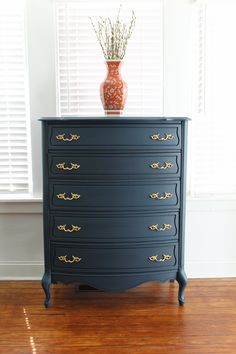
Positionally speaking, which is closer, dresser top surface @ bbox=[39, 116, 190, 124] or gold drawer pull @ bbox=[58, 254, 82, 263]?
dresser top surface @ bbox=[39, 116, 190, 124]

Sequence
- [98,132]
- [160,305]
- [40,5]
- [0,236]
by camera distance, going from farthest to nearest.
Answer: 1. [0,236]
2. [40,5]
3. [160,305]
4. [98,132]

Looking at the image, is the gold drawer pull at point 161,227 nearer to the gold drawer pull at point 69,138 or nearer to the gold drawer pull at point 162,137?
the gold drawer pull at point 162,137

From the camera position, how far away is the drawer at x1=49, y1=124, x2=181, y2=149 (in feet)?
7.44

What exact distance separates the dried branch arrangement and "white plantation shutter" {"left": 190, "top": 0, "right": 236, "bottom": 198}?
1.66 ft

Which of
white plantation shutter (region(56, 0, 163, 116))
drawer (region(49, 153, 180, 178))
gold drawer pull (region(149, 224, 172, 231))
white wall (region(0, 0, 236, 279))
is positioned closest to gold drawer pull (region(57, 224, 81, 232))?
drawer (region(49, 153, 180, 178))

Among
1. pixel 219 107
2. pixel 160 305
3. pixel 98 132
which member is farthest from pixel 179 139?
pixel 160 305

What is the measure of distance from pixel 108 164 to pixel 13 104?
0.98 m

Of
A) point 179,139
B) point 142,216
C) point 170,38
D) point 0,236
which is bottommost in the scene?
point 0,236

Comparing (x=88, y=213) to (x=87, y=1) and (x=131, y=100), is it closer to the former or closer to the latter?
(x=131, y=100)

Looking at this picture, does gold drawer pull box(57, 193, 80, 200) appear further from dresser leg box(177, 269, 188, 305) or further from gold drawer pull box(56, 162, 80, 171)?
dresser leg box(177, 269, 188, 305)

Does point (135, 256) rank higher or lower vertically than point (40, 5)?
lower

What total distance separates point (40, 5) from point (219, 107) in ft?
4.63

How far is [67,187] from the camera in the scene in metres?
2.33

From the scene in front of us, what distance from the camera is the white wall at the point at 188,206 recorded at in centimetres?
273
